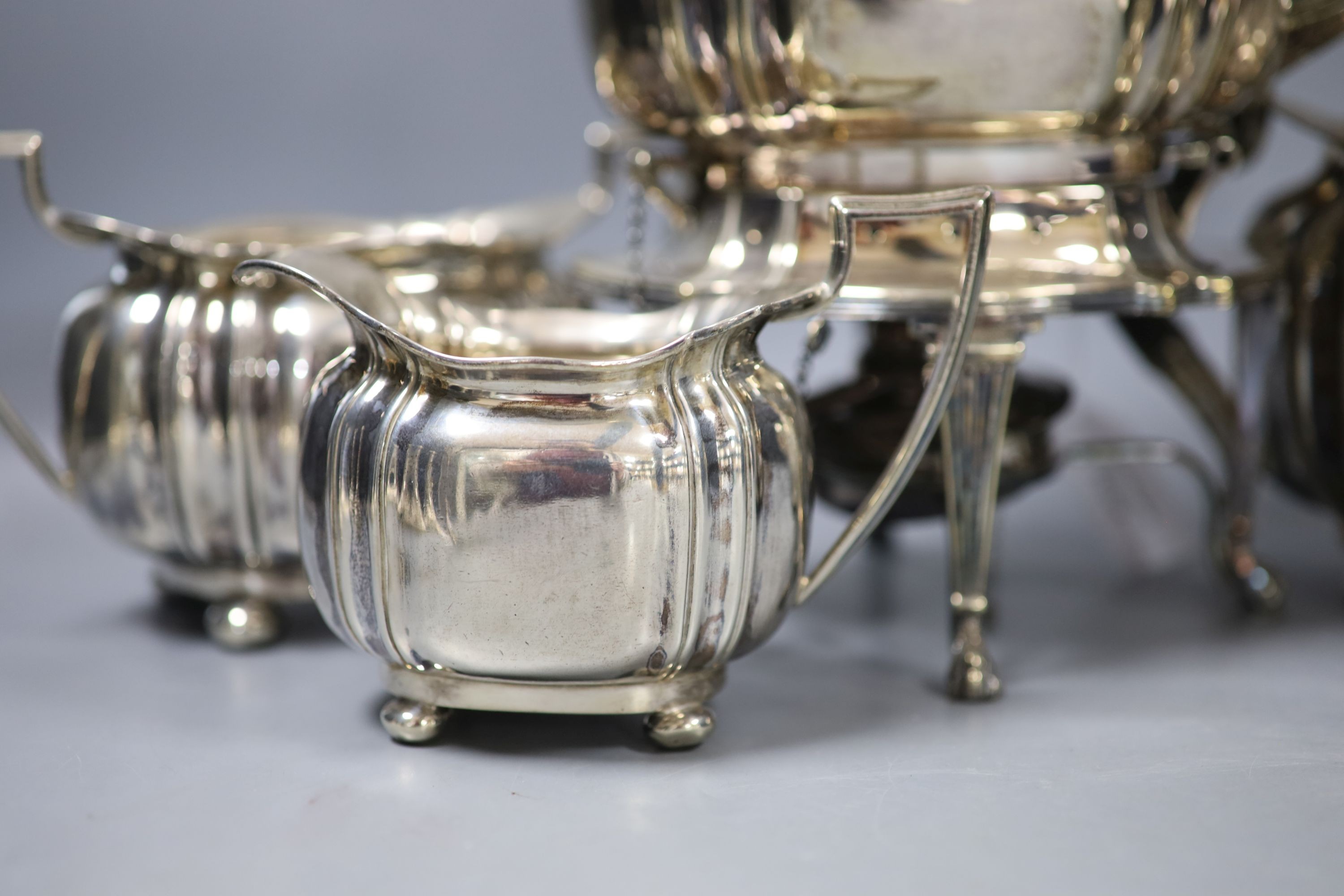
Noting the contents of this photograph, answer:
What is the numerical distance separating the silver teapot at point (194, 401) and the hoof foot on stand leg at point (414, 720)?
237mm

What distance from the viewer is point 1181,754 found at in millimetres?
1062

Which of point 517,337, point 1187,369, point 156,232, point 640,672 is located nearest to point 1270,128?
point 1187,369

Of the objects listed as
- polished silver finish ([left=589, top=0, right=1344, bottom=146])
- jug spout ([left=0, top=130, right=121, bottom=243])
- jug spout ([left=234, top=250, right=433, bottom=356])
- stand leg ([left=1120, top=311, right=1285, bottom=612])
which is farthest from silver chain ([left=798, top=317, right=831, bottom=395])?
jug spout ([left=0, top=130, right=121, bottom=243])

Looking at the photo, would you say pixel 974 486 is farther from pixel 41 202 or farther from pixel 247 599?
pixel 41 202

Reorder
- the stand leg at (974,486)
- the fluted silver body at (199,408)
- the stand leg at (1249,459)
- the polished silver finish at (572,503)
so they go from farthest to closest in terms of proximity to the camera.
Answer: the stand leg at (1249,459), the fluted silver body at (199,408), the stand leg at (974,486), the polished silver finish at (572,503)

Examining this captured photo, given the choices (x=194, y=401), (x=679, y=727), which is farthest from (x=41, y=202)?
(x=679, y=727)

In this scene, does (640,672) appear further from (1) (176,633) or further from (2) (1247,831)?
(1) (176,633)

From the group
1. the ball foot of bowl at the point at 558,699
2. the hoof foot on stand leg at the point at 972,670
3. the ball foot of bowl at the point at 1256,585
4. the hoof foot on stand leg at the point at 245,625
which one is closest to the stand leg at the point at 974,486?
the hoof foot on stand leg at the point at 972,670

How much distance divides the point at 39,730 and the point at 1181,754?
785mm

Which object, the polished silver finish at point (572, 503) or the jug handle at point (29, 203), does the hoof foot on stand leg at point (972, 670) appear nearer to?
the polished silver finish at point (572, 503)

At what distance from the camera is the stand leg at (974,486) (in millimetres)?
1143

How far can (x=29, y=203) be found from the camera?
4.22ft

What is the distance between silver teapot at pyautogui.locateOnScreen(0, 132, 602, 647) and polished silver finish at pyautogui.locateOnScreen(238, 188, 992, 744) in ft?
0.58

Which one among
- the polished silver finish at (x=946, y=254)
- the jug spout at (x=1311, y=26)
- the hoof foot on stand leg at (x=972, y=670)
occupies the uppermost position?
the jug spout at (x=1311, y=26)
